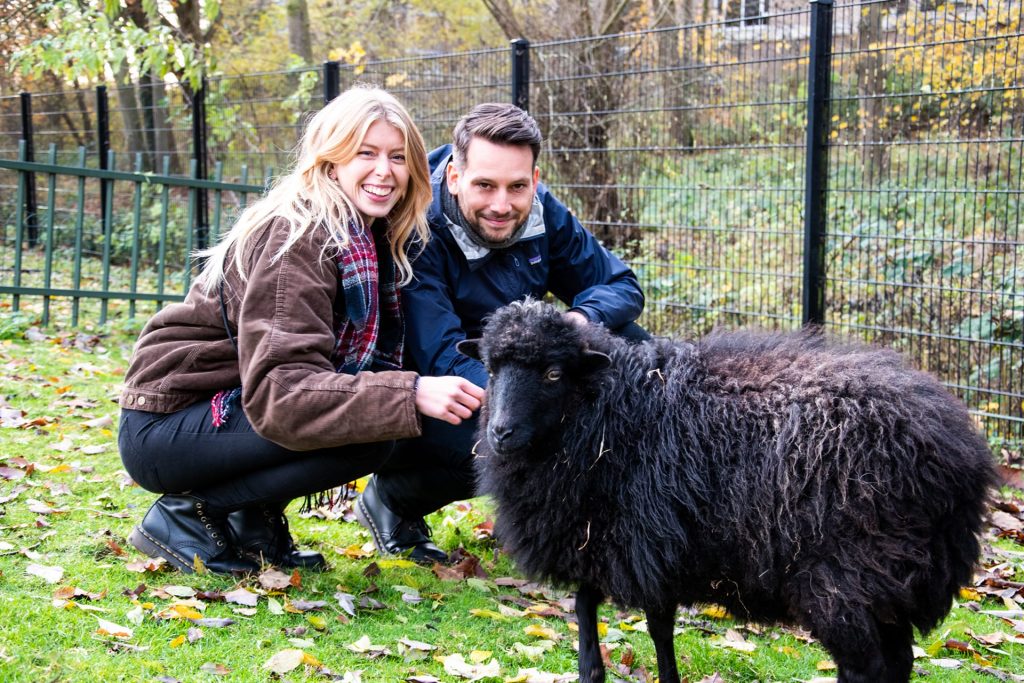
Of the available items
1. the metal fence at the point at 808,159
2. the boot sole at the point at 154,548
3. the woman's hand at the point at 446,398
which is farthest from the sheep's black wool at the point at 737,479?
the metal fence at the point at 808,159

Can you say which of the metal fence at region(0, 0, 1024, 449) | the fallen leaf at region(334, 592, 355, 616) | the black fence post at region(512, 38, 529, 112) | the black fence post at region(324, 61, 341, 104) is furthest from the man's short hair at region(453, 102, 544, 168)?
the black fence post at region(324, 61, 341, 104)

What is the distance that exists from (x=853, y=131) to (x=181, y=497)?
5171 mm

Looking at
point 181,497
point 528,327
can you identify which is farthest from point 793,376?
point 181,497

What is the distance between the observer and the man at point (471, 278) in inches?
155

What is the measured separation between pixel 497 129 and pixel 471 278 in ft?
2.34

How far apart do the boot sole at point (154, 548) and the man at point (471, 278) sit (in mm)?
917

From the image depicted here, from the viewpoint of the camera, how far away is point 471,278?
4242 millimetres

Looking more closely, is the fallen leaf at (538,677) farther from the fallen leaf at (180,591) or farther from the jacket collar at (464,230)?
the jacket collar at (464,230)

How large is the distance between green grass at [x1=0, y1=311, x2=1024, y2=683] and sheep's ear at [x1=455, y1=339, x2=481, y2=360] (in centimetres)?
86

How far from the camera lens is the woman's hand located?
3453 millimetres

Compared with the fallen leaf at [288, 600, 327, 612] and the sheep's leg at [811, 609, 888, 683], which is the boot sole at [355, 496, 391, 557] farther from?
the sheep's leg at [811, 609, 888, 683]

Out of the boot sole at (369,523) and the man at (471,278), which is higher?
the man at (471,278)

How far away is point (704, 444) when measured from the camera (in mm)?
3170

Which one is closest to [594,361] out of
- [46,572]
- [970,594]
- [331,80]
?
[970,594]
